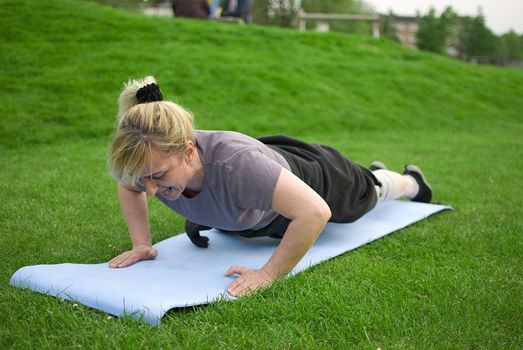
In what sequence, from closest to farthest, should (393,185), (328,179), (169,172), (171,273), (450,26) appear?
(169,172) < (171,273) < (328,179) < (393,185) < (450,26)

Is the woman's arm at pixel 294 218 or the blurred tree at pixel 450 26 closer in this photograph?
the woman's arm at pixel 294 218

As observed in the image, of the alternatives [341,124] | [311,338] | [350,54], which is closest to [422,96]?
[350,54]

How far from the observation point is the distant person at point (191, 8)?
13.4 meters

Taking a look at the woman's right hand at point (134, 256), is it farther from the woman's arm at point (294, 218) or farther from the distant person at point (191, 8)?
the distant person at point (191, 8)

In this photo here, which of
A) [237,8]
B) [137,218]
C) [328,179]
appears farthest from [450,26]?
[137,218]

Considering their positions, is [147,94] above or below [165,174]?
above

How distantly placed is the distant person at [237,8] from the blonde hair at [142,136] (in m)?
13.3

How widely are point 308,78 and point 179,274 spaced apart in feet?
28.9

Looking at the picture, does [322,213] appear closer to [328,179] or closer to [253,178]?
[253,178]

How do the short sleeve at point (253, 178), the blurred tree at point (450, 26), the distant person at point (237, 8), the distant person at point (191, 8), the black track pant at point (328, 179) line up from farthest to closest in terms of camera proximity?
1. the blurred tree at point (450, 26)
2. the distant person at point (237, 8)
3. the distant person at point (191, 8)
4. the black track pant at point (328, 179)
5. the short sleeve at point (253, 178)

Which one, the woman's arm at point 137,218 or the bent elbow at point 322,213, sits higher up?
the bent elbow at point 322,213

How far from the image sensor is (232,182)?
2412mm

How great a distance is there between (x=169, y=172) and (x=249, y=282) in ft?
2.07

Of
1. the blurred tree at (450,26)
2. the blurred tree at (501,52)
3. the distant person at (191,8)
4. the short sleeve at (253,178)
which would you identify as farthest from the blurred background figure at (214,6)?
the blurred tree at (501,52)
